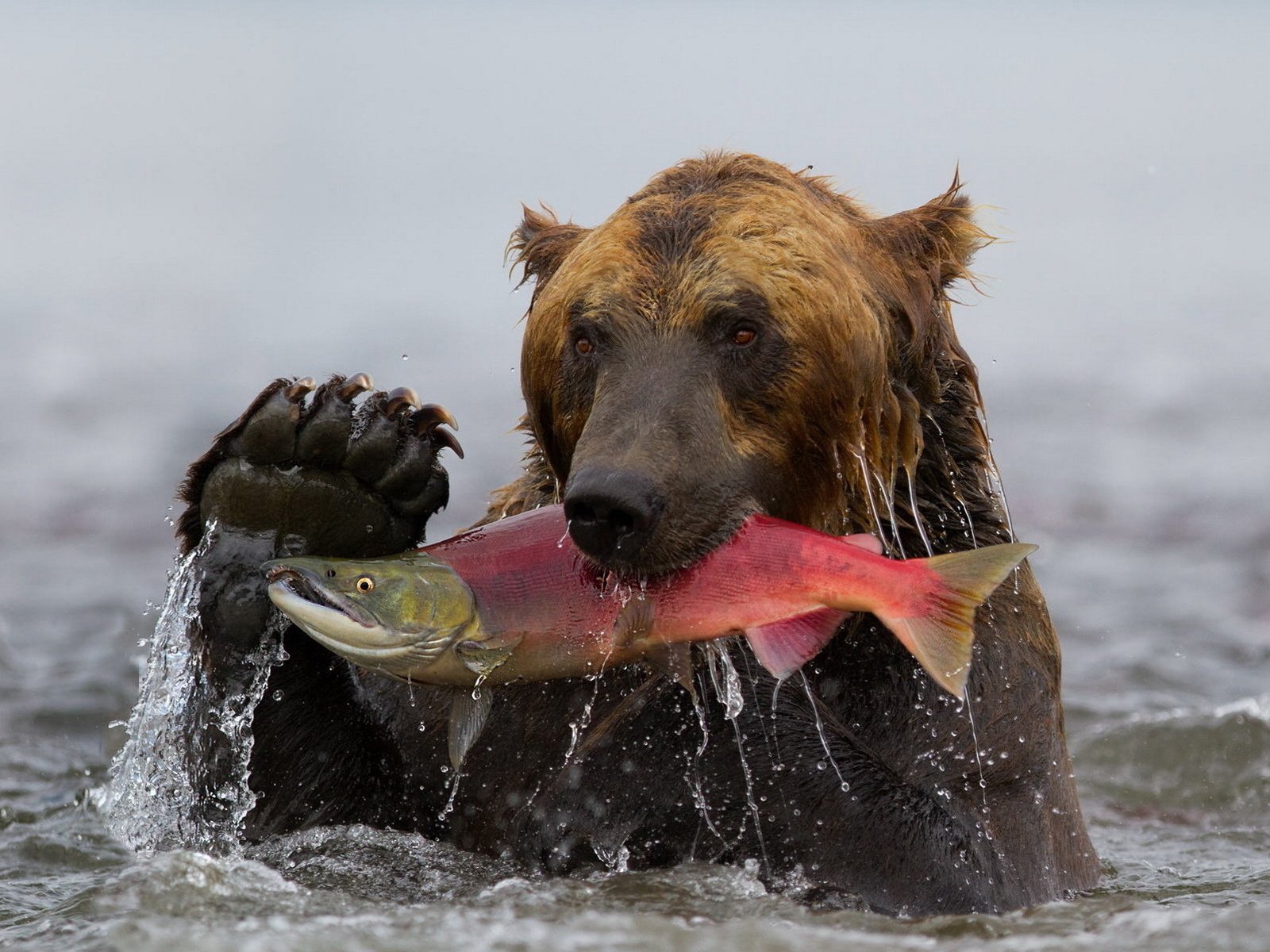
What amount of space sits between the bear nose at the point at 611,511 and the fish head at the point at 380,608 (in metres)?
0.32

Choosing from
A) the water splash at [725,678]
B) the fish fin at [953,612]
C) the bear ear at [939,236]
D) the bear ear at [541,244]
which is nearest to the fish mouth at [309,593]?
the water splash at [725,678]

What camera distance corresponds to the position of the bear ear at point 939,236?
476 centimetres

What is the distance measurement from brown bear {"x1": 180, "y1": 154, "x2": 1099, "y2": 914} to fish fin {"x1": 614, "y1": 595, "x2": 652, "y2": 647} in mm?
179

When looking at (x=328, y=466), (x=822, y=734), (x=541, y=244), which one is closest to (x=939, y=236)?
(x=541, y=244)

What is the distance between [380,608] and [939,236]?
6.05ft

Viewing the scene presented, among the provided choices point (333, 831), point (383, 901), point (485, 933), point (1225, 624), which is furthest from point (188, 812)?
point (1225, 624)

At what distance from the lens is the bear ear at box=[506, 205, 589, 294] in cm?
494

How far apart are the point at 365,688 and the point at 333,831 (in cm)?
40

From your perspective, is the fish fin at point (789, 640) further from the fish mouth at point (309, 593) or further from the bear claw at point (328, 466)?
the bear claw at point (328, 466)

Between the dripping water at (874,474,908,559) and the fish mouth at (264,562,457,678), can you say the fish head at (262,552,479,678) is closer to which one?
the fish mouth at (264,562,457,678)

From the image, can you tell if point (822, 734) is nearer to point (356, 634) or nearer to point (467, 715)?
point (467, 715)

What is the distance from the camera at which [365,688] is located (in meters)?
5.09

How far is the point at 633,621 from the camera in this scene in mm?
3947

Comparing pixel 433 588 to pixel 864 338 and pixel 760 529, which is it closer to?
pixel 760 529
